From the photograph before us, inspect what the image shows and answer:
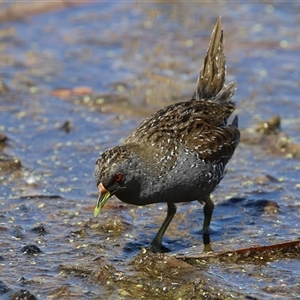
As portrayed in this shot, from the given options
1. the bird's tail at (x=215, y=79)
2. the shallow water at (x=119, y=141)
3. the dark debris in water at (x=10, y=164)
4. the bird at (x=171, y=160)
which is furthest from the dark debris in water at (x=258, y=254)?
the dark debris in water at (x=10, y=164)

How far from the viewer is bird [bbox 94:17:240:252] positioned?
729cm

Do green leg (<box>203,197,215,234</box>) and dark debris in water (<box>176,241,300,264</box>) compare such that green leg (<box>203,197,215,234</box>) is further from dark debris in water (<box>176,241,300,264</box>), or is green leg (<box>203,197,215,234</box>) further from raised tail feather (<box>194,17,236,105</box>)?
raised tail feather (<box>194,17,236,105</box>)

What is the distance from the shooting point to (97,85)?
1265cm

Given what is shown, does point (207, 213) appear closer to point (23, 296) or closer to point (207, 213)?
point (207, 213)

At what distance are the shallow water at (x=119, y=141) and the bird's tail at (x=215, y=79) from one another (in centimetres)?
107

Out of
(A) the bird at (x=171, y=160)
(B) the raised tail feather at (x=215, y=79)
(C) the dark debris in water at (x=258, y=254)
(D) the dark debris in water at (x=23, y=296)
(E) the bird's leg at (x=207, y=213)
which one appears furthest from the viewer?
(B) the raised tail feather at (x=215, y=79)

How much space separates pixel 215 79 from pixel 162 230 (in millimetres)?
1862

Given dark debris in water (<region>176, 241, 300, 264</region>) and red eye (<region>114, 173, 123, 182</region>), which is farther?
dark debris in water (<region>176, 241, 300, 264</region>)

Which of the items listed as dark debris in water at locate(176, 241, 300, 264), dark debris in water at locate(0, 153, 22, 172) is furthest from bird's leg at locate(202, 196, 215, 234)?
dark debris in water at locate(0, 153, 22, 172)

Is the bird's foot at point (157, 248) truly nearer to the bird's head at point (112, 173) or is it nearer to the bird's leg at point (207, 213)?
the bird's leg at point (207, 213)

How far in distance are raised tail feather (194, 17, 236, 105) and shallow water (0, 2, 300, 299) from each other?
1.07 meters

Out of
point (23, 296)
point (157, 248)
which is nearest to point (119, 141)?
point (157, 248)

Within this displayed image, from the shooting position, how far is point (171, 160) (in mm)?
7680

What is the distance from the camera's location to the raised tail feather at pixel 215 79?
897 cm
